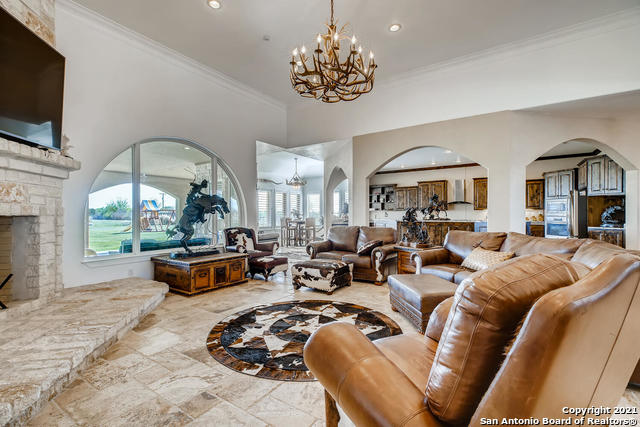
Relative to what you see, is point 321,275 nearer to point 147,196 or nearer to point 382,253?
point 382,253

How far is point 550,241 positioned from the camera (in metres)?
3.26

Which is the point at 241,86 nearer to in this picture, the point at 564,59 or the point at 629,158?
the point at 564,59

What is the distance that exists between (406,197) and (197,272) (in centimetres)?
801

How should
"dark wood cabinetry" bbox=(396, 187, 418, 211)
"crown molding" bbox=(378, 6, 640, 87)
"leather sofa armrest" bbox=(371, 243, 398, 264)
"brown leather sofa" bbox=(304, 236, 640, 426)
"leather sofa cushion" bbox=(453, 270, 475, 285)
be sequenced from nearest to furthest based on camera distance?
"brown leather sofa" bbox=(304, 236, 640, 426)
"leather sofa cushion" bbox=(453, 270, 475, 285)
"crown molding" bbox=(378, 6, 640, 87)
"leather sofa armrest" bbox=(371, 243, 398, 264)
"dark wood cabinetry" bbox=(396, 187, 418, 211)

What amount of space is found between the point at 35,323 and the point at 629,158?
7603mm

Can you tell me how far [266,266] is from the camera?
4.91 metres

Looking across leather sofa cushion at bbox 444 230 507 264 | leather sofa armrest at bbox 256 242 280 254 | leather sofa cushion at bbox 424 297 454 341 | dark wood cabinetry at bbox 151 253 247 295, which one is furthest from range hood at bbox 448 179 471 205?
leather sofa cushion at bbox 424 297 454 341

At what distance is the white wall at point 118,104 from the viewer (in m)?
3.59

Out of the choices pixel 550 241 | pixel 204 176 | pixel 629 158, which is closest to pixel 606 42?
pixel 629 158

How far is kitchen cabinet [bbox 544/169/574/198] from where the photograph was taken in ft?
24.2

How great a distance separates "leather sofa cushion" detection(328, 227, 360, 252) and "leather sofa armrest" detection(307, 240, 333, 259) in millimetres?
141

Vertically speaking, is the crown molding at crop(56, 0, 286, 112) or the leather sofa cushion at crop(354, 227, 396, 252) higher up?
the crown molding at crop(56, 0, 286, 112)

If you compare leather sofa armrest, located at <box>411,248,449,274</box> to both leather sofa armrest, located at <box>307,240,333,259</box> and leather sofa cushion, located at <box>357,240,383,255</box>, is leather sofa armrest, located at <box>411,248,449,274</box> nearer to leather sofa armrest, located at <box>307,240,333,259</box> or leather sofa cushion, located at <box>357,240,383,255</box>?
leather sofa cushion, located at <box>357,240,383,255</box>

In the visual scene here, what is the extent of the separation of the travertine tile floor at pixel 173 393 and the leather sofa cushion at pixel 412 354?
594mm
